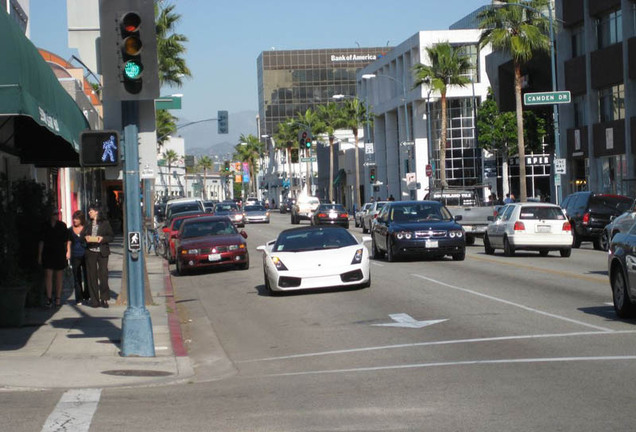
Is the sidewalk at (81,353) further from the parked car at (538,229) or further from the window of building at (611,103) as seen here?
the window of building at (611,103)

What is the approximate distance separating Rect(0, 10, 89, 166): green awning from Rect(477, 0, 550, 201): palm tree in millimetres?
30744

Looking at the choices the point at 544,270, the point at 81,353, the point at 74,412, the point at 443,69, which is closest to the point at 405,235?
the point at 544,270

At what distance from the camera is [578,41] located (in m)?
54.9

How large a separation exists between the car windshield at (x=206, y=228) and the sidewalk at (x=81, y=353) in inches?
384

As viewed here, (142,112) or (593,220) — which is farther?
(593,220)

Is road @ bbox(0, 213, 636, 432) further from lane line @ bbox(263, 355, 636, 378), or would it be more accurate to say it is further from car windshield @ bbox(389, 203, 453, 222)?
car windshield @ bbox(389, 203, 453, 222)

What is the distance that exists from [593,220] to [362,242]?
14.6 m

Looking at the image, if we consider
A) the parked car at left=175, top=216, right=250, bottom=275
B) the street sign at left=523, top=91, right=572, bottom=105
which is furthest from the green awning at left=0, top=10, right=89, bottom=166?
the street sign at left=523, top=91, right=572, bottom=105

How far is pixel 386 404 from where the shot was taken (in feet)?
29.1

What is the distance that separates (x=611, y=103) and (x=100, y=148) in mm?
42335

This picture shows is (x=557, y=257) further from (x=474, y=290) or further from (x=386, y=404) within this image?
(x=386, y=404)

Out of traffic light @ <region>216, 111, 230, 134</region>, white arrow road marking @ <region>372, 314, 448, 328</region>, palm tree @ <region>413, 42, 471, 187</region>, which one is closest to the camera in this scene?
white arrow road marking @ <region>372, 314, 448, 328</region>

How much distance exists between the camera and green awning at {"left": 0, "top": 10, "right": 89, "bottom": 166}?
1102 cm

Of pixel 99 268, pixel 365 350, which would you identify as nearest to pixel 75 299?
pixel 99 268
